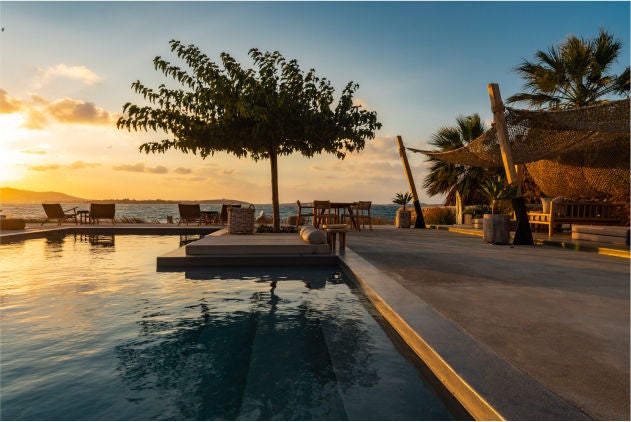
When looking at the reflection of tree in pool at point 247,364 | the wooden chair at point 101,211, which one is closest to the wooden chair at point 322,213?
the wooden chair at point 101,211

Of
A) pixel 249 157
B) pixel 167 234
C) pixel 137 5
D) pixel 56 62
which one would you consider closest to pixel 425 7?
pixel 249 157

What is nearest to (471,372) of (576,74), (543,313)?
(543,313)

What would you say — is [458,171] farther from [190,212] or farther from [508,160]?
[190,212]

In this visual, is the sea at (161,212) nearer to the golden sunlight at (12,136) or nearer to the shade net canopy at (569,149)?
the shade net canopy at (569,149)

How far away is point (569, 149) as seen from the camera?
1160cm

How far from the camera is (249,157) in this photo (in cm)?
1344

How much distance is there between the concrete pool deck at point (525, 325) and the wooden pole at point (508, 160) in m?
3.00

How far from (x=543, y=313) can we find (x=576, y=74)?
14.4 metres

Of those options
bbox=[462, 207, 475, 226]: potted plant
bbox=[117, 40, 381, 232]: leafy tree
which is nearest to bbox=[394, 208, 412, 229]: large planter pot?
bbox=[462, 207, 475, 226]: potted plant

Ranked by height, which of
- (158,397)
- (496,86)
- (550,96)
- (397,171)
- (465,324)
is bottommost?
(158,397)

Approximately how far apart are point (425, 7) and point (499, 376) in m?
11.8

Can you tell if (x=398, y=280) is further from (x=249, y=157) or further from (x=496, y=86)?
(x=249, y=157)

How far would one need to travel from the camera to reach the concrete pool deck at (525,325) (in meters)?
2.10

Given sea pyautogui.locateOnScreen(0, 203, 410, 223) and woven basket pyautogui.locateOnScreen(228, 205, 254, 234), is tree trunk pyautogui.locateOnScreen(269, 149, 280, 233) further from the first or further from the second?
sea pyautogui.locateOnScreen(0, 203, 410, 223)
